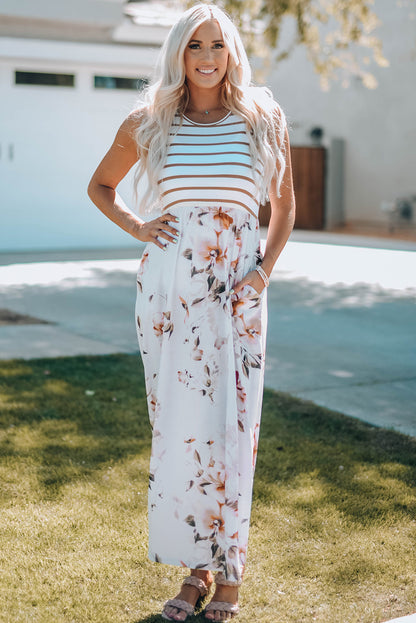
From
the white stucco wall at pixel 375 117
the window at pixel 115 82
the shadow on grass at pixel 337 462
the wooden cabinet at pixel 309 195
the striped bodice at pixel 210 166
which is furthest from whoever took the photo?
the wooden cabinet at pixel 309 195

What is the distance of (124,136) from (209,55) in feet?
1.36

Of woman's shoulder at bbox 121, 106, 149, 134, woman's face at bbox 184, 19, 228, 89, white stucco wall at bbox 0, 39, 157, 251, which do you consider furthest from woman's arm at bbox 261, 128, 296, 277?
white stucco wall at bbox 0, 39, 157, 251

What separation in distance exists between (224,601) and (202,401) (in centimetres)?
68

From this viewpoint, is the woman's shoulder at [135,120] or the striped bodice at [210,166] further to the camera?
the woman's shoulder at [135,120]

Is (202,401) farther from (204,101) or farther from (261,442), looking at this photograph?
(261,442)

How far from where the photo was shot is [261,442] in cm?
484

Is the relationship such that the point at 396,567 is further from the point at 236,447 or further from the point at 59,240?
the point at 59,240

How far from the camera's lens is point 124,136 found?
312 centimetres

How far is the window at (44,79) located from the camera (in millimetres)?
14086

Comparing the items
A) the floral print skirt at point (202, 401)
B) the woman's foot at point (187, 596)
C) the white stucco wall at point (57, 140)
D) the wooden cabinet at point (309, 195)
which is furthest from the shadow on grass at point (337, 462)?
the wooden cabinet at point (309, 195)

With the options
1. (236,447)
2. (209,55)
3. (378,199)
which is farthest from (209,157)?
(378,199)

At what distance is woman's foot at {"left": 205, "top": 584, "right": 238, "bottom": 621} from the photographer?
9.72 feet

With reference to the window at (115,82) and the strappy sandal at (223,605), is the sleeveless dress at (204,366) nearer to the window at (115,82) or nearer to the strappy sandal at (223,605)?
the strappy sandal at (223,605)

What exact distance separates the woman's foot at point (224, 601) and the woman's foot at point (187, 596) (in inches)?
2.5
